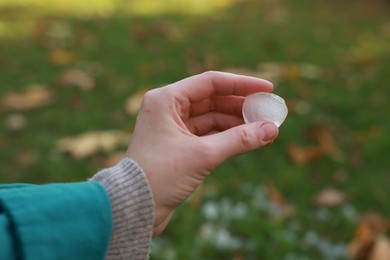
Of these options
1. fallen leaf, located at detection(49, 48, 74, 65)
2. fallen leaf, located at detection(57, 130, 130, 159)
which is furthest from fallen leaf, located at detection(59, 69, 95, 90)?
fallen leaf, located at detection(57, 130, 130, 159)

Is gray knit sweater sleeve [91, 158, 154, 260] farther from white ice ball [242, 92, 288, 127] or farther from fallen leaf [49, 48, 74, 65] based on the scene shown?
fallen leaf [49, 48, 74, 65]

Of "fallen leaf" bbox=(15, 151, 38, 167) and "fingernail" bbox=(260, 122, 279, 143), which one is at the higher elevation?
"fingernail" bbox=(260, 122, 279, 143)

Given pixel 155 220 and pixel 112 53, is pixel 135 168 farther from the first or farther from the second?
pixel 112 53

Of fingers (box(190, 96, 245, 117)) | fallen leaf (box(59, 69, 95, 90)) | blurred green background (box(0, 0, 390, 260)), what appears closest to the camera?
fingers (box(190, 96, 245, 117))

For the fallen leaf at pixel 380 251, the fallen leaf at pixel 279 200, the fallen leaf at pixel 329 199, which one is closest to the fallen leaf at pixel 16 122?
the fallen leaf at pixel 279 200

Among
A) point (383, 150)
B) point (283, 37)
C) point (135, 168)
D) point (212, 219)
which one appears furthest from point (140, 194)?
point (283, 37)

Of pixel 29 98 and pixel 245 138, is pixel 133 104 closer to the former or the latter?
pixel 29 98
